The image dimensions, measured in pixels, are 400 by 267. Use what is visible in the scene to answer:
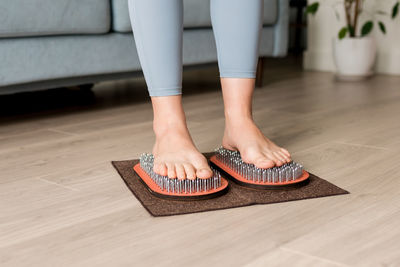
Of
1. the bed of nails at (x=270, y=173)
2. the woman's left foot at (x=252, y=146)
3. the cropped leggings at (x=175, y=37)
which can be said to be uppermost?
the cropped leggings at (x=175, y=37)

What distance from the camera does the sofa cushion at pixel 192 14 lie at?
1698mm

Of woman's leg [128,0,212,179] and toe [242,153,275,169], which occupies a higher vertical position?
woman's leg [128,0,212,179]

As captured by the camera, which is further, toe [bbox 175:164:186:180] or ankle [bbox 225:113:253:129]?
ankle [bbox 225:113:253:129]

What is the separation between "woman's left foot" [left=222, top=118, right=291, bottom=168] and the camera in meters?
0.90

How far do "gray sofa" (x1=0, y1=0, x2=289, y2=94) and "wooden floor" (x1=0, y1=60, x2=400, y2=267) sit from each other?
152 mm

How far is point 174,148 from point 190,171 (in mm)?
72

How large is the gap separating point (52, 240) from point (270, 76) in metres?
2.25

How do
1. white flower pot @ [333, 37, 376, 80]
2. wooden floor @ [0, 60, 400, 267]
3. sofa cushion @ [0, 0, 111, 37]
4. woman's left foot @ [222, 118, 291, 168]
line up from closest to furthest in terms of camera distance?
wooden floor @ [0, 60, 400, 267]
woman's left foot @ [222, 118, 291, 168]
sofa cushion @ [0, 0, 111, 37]
white flower pot @ [333, 37, 376, 80]

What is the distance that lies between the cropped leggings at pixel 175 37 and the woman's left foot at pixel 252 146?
0.33ft

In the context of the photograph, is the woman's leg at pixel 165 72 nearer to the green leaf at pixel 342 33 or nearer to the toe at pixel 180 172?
the toe at pixel 180 172

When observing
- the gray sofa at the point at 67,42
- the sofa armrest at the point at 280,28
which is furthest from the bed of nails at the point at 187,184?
the sofa armrest at the point at 280,28

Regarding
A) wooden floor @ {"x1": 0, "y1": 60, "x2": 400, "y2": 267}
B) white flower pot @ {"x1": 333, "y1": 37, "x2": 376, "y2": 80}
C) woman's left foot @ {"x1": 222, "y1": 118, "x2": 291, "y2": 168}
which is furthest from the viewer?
white flower pot @ {"x1": 333, "y1": 37, "x2": 376, "y2": 80}

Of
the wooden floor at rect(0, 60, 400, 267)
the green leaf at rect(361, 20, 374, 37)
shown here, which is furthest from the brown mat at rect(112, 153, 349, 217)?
the green leaf at rect(361, 20, 374, 37)

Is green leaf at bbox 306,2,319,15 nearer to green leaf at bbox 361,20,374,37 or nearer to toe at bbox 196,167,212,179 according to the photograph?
green leaf at bbox 361,20,374,37
